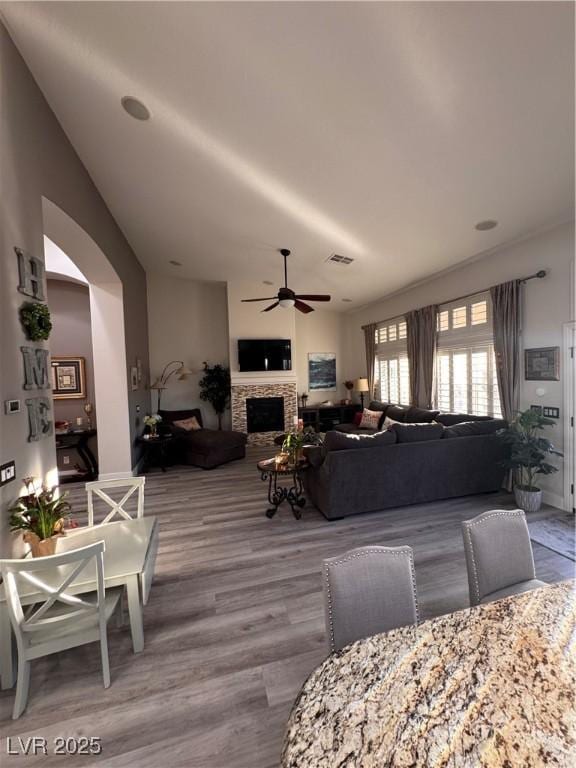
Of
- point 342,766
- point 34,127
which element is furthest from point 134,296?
point 342,766

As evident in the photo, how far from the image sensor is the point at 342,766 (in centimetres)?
69

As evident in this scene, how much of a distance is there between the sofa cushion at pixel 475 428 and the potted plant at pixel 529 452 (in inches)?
9.7

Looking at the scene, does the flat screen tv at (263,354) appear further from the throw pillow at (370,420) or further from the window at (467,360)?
the window at (467,360)

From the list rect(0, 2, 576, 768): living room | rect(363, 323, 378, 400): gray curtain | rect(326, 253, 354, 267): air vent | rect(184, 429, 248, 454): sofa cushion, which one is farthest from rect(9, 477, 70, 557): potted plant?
rect(363, 323, 378, 400): gray curtain

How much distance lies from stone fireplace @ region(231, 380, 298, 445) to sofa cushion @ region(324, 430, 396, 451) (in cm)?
390

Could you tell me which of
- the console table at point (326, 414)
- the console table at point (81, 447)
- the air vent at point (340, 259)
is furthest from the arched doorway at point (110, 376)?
the console table at point (326, 414)

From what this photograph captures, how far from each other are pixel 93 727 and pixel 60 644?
41cm

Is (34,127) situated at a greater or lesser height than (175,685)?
greater

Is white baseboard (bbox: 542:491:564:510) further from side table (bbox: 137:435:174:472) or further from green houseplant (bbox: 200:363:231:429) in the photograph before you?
green houseplant (bbox: 200:363:231:429)

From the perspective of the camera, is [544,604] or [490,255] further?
[490,255]

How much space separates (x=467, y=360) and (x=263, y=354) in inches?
166

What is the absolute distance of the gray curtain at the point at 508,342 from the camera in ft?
13.8

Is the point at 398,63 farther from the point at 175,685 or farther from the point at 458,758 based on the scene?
the point at 175,685

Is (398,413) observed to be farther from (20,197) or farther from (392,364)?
(20,197)
